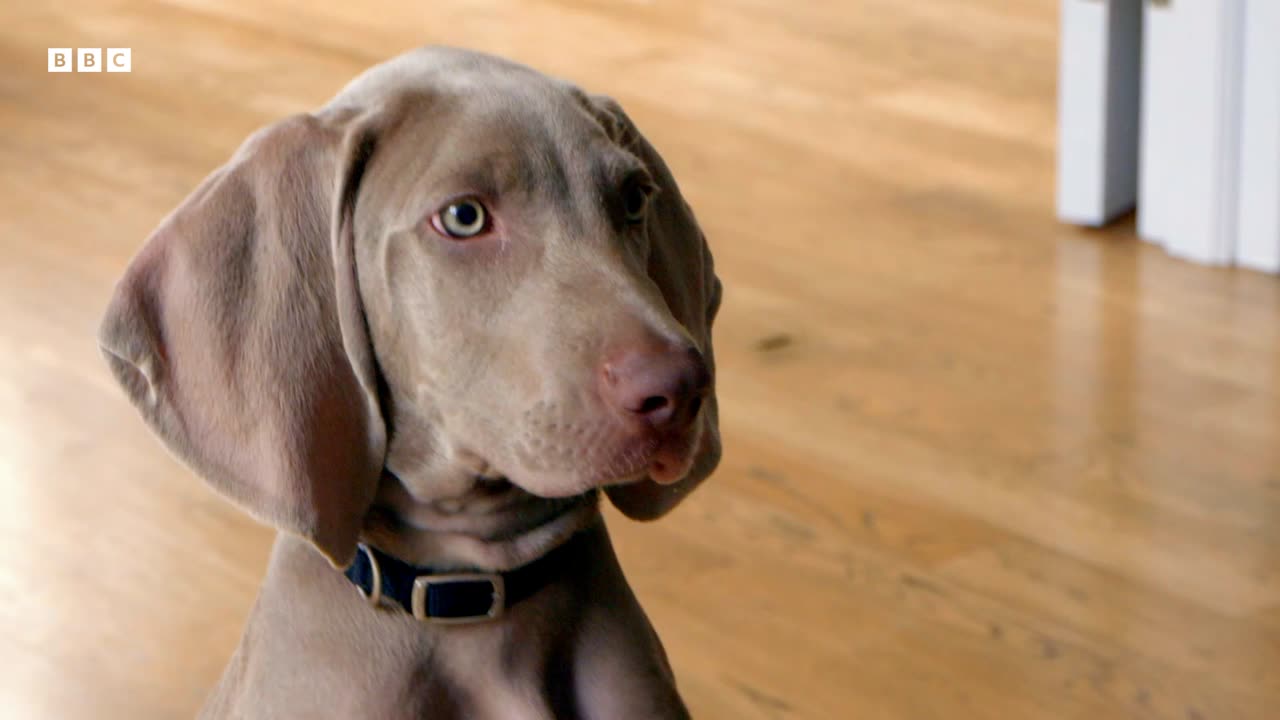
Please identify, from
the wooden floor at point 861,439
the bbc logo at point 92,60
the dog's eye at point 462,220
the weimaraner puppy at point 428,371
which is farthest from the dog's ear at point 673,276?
the bbc logo at point 92,60

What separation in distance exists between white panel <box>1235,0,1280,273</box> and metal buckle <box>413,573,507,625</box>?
217 cm

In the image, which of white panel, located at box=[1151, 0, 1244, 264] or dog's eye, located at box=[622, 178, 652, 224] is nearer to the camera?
dog's eye, located at box=[622, 178, 652, 224]

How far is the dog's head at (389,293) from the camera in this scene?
1.18 m

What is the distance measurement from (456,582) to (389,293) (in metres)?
0.20

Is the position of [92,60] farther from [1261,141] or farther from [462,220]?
[462,220]

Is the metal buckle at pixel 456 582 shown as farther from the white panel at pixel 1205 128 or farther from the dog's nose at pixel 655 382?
the white panel at pixel 1205 128

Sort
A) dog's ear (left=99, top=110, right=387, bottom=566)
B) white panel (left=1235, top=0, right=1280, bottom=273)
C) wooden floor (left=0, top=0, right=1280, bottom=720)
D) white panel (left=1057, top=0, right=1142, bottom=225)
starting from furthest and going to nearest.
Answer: white panel (left=1057, top=0, right=1142, bottom=225) → white panel (left=1235, top=0, right=1280, bottom=273) → wooden floor (left=0, top=0, right=1280, bottom=720) → dog's ear (left=99, top=110, right=387, bottom=566)

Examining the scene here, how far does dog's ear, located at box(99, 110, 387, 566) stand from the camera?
4.00 ft

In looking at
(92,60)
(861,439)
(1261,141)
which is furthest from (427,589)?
(92,60)

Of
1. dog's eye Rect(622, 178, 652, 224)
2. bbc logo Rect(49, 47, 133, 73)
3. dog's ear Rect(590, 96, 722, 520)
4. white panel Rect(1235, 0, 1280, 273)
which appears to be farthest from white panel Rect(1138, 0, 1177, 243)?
bbc logo Rect(49, 47, 133, 73)

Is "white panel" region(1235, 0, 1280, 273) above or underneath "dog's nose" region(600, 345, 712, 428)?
underneath

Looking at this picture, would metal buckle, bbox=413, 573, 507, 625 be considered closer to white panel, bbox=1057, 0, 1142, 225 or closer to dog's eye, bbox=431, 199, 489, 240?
dog's eye, bbox=431, 199, 489, 240

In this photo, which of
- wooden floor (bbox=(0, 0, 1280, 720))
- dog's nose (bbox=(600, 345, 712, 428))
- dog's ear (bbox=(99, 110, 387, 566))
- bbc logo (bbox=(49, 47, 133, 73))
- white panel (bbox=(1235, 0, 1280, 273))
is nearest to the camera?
dog's nose (bbox=(600, 345, 712, 428))

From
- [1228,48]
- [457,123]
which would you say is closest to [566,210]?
[457,123]
